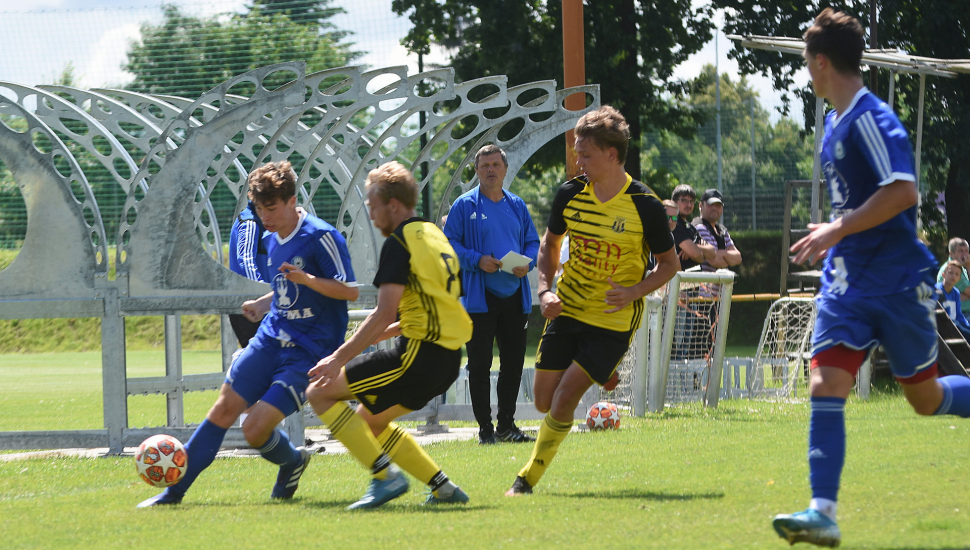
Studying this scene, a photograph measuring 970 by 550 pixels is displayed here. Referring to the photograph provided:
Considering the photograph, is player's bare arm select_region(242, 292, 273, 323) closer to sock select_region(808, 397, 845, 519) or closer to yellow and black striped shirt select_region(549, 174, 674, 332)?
yellow and black striped shirt select_region(549, 174, 674, 332)

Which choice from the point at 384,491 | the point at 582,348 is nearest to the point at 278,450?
the point at 384,491

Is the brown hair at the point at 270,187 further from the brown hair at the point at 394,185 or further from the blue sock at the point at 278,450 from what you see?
the blue sock at the point at 278,450

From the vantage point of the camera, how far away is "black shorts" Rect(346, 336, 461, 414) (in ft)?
16.0

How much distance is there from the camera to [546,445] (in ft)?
17.7

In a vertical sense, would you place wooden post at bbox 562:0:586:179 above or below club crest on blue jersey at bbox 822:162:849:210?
above

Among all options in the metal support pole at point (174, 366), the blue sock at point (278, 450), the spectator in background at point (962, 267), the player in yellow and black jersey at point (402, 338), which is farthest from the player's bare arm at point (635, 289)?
the spectator in background at point (962, 267)

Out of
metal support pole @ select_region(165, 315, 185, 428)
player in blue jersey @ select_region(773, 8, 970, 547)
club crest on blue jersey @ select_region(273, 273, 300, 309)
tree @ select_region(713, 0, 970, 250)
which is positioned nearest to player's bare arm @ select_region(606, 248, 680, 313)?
player in blue jersey @ select_region(773, 8, 970, 547)

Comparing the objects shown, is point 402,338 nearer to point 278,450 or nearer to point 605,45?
point 278,450

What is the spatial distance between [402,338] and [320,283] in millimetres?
608

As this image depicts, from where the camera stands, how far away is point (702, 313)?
1048cm

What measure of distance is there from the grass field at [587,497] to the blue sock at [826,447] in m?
0.26

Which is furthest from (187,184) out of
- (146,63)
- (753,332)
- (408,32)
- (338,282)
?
(146,63)

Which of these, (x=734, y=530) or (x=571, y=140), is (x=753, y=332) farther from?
(x=734, y=530)

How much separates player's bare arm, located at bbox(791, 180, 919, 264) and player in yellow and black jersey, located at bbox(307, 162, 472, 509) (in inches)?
67.7
